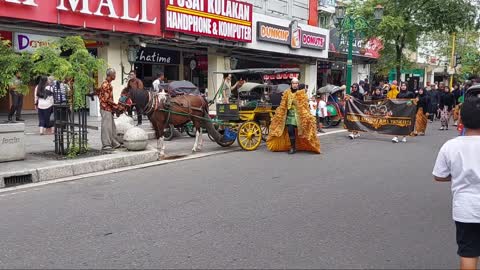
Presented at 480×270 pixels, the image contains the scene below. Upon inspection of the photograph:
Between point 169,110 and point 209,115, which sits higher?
point 169,110

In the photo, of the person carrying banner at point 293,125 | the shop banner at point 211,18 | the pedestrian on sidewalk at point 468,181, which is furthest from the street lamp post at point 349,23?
the pedestrian on sidewalk at point 468,181

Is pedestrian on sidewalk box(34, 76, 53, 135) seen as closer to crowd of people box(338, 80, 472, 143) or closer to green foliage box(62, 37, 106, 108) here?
green foliage box(62, 37, 106, 108)

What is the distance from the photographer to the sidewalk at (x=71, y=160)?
8586mm

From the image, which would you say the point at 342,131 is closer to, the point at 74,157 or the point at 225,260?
the point at 74,157

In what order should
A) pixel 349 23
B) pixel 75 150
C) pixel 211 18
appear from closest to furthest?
1. pixel 75 150
2. pixel 211 18
3. pixel 349 23

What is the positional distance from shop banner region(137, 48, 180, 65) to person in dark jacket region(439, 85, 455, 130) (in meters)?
12.4

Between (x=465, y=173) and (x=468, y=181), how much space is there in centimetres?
7

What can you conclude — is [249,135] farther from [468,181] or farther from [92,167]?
[468,181]

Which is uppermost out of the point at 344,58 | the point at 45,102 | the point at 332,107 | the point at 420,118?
the point at 344,58

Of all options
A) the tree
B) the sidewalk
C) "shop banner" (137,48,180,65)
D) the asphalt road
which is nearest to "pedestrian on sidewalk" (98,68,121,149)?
the sidewalk

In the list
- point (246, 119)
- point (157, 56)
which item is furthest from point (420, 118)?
point (157, 56)

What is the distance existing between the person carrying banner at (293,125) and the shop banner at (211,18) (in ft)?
26.2

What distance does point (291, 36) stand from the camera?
26.0 metres

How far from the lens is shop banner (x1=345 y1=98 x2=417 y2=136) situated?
582 inches
